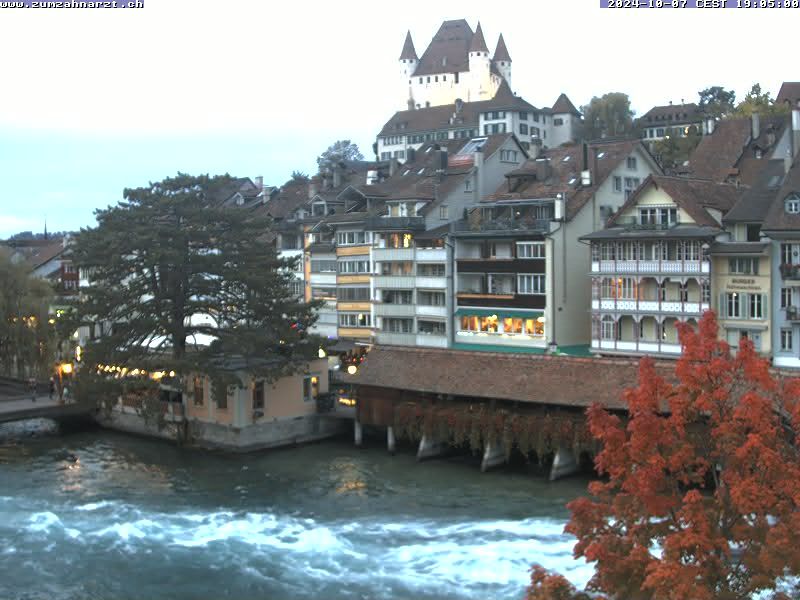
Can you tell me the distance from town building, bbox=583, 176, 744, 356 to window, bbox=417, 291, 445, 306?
458 inches

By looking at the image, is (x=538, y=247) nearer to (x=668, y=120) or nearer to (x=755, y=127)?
(x=755, y=127)

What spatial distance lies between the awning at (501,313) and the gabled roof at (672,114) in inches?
2925

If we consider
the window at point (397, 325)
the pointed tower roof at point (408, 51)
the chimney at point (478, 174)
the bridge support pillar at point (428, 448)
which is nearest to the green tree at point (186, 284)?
the bridge support pillar at point (428, 448)

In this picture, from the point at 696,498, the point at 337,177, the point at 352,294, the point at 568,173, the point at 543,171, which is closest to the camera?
the point at 696,498

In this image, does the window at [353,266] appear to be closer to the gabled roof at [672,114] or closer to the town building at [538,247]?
the town building at [538,247]

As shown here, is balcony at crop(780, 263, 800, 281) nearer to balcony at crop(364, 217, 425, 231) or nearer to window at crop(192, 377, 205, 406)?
balcony at crop(364, 217, 425, 231)

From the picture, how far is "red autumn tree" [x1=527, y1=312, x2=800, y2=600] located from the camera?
1875 centimetres

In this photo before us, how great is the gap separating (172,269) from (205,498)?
1569 centimetres

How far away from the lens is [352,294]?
245 feet

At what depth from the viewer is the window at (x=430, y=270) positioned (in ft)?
226

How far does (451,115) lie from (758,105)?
176ft

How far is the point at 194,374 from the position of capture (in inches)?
2144

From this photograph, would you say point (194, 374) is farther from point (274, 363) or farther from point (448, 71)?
point (448, 71)

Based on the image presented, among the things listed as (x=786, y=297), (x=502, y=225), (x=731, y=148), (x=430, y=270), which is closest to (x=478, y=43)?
(x=731, y=148)
